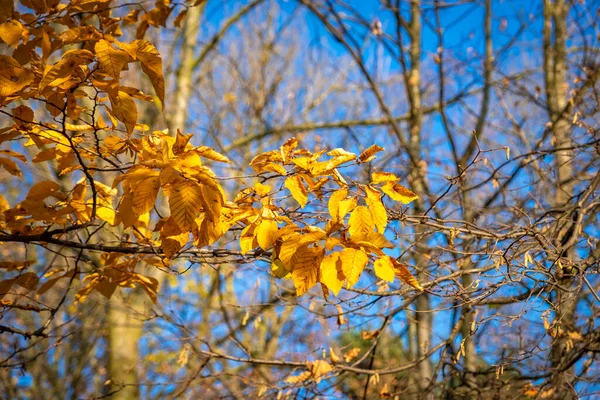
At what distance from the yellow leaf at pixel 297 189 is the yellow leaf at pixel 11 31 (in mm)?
812

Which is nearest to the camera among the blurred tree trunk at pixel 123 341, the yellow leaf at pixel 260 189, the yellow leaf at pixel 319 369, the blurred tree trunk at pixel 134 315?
the yellow leaf at pixel 260 189

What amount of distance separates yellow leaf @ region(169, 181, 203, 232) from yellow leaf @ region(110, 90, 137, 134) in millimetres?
184

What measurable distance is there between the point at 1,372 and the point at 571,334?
5973 mm

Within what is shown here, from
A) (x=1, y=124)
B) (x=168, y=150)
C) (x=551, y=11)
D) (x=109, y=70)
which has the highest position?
(x=1, y=124)

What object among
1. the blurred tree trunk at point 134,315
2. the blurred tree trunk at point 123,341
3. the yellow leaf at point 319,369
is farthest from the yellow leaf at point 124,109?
the blurred tree trunk at point 123,341

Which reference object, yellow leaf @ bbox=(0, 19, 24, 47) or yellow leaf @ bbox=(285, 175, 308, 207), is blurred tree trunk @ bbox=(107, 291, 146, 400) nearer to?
yellow leaf @ bbox=(0, 19, 24, 47)

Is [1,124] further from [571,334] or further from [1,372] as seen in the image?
[571,334]

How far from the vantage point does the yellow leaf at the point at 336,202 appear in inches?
48.7

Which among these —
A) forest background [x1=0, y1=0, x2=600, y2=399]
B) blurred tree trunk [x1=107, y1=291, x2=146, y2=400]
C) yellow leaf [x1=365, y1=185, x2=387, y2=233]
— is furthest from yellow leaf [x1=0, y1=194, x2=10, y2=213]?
blurred tree trunk [x1=107, y1=291, x2=146, y2=400]

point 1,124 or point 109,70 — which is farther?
point 1,124

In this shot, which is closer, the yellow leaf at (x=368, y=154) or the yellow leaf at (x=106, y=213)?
the yellow leaf at (x=368, y=154)

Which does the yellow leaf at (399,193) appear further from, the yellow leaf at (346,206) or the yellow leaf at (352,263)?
the yellow leaf at (352,263)

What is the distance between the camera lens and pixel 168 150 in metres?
1.24

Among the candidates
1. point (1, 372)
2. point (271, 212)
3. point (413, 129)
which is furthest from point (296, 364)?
point (1, 372)
